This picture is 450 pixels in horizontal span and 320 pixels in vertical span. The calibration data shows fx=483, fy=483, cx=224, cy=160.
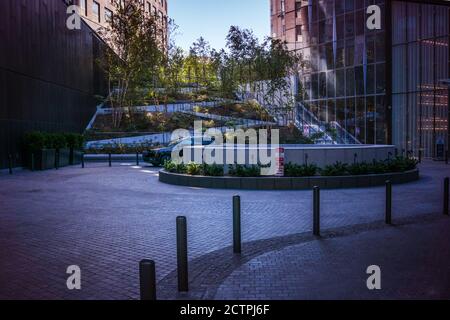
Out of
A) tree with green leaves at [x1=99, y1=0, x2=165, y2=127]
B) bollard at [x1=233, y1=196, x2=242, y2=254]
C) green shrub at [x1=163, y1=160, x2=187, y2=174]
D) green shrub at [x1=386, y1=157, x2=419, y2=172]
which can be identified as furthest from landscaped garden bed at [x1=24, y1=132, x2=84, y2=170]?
bollard at [x1=233, y1=196, x2=242, y2=254]

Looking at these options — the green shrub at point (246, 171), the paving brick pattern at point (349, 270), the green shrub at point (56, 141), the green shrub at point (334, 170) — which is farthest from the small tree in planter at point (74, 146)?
the paving brick pattern at point (349, 270)

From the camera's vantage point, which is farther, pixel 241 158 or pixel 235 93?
pixel 235 93

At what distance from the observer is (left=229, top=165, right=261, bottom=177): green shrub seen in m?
16.1

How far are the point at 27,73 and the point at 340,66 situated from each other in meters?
23.0

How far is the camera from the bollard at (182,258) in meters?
5.69

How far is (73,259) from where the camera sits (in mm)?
7250

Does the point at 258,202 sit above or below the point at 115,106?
below

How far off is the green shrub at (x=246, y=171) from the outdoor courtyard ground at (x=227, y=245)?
5.35 feet

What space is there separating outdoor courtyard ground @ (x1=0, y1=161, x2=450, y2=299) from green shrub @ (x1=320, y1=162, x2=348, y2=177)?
1835 millimetres

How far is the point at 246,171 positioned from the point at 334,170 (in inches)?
117

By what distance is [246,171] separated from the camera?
16172 mm

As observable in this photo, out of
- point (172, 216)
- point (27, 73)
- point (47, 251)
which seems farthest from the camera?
point (27, 73)

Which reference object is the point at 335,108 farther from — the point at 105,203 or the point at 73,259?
the point at 73,259
